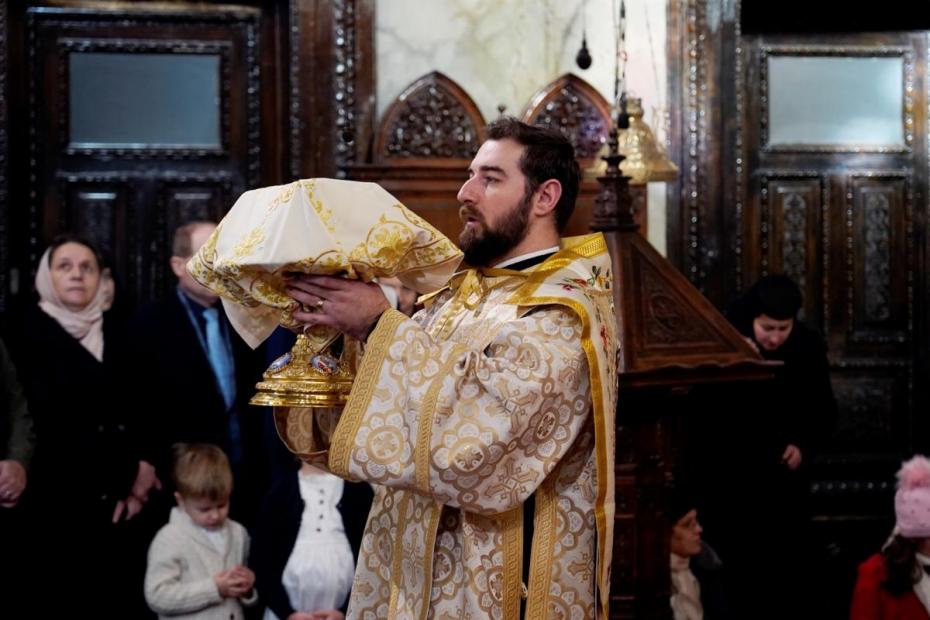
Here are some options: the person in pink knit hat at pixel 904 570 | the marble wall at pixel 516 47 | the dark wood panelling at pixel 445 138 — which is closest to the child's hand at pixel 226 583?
the person in pink knit hat at pixel 904 570

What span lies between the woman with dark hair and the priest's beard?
223 cm

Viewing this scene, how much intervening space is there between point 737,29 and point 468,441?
4.47 meters

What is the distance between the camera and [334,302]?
2.47 meters

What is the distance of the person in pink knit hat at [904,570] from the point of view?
438cm

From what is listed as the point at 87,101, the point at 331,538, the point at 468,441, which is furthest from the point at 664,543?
the point at 87,101

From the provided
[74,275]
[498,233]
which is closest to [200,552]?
[74,275]

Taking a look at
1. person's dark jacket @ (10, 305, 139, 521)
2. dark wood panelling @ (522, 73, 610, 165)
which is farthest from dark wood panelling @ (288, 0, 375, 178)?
person's dark jacket @ (10, 305, 139, 521)

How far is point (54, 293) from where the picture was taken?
4613 millimetres

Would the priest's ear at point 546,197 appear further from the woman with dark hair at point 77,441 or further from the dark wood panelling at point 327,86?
the dark wood panelling at point 327,86

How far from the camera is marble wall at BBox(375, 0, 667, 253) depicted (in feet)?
20.1

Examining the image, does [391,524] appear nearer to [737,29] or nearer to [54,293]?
[54,293]

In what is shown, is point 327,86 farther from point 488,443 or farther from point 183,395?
point 488,443

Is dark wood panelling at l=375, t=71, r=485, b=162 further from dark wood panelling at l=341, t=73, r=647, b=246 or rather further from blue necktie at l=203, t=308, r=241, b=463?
blue necktie at l=203, t=308, r=241, b=463

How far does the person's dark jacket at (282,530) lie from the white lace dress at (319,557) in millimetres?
18
